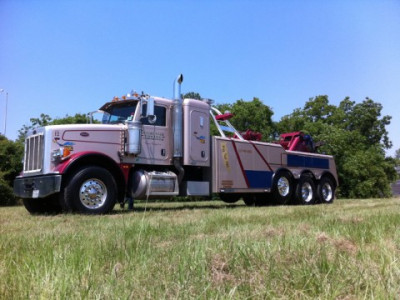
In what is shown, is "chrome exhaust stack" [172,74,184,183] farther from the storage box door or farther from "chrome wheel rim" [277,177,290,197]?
"chrome wheel rim" [277,177,290,197]

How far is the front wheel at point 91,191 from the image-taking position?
7410 millimetres

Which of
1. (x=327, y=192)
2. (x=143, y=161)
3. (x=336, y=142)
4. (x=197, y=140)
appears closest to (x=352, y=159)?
(x=336, y=142)

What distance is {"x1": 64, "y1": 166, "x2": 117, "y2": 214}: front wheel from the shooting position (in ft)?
24.3

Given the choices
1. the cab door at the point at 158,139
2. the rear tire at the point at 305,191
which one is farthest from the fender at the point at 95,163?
the rear tire at the point at 305,191

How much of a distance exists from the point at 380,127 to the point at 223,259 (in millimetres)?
47817

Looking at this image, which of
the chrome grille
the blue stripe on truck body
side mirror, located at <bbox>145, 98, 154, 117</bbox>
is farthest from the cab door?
the blue stripe on truck body

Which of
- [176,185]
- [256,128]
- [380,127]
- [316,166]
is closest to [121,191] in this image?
[176,185]

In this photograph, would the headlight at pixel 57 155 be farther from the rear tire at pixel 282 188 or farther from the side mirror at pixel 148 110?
the rear tire at pixel 282 188

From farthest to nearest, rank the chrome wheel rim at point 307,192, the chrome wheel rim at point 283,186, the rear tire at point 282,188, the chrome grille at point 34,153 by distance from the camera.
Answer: the chrome wheel rim at point 307,192 < the chrome wheel rim at point 283,186 < the rear tire at point 282,188 < the chrome grille at point 34,153

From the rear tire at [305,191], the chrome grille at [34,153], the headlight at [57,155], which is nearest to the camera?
the headlight at [57,155]

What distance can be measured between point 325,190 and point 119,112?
859cm

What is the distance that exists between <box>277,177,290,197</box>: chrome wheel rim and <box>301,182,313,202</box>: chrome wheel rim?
0.70m

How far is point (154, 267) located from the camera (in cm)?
230

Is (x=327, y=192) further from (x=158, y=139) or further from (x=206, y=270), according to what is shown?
(x=206, y=270)
